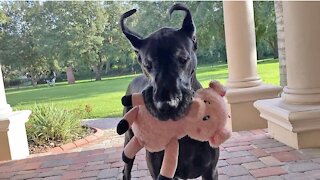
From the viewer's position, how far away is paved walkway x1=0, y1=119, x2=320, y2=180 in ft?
10.2

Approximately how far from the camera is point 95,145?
519cm

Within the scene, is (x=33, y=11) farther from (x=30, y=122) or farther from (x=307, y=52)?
(x=307, y=52)

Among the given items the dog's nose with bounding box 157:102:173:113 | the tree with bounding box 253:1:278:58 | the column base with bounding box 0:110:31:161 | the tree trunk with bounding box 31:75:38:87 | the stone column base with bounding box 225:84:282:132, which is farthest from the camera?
the tree trunk with bounding box 31:75:38:87

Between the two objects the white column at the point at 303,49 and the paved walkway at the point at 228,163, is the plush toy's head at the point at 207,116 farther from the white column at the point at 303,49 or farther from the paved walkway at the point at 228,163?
the white column at the point at 303,49

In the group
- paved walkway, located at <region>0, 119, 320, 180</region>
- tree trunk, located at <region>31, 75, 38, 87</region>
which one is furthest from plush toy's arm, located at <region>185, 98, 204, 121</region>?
tree trunk, located at <region>31, 75, 38, 87</region>

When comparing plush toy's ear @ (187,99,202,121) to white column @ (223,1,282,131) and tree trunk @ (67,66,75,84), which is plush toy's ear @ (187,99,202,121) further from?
tree trunk @ (67,66,75,84)

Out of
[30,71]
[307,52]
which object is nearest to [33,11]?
[30,71]

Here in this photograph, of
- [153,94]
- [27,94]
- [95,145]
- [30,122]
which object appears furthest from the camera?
[27,94]

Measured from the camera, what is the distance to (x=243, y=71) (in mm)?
4918

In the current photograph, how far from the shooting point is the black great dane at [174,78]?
1229mm

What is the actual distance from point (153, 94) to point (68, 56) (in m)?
16.6

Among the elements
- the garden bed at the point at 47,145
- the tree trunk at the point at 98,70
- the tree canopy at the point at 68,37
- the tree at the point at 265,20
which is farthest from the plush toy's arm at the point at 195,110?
the tree trunk at the point at 98,70

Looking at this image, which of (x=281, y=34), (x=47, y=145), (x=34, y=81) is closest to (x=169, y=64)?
(x=47, y=145)

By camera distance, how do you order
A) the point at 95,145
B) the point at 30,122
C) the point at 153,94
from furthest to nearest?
the point at 30,122
the point at 95,145
the point at 153,94
